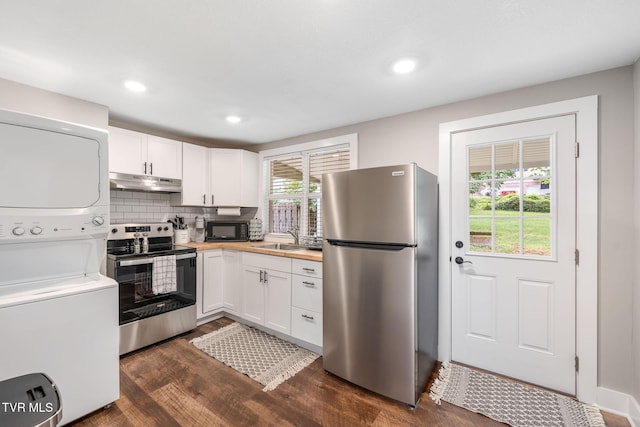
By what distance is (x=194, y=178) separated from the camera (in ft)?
11.2

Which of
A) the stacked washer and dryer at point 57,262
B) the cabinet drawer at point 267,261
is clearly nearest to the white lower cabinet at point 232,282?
the cabinet drawer at point 267,261

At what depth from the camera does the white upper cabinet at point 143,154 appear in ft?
9.02

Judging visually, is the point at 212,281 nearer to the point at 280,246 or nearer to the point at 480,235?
the point at 280,246

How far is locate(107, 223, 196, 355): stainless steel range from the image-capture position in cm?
250

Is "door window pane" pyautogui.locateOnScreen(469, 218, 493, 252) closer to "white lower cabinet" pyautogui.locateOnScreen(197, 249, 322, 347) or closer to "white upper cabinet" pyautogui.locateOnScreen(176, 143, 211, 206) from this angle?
"white lower cabinet" pyautogui.locateOnScreen(197, 249, 322, 347)

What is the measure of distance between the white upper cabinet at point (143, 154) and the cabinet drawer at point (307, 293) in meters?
1.91

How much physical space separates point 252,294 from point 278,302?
394mm

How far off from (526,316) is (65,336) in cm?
306

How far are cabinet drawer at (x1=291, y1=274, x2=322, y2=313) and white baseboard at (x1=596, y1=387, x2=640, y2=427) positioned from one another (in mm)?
1978

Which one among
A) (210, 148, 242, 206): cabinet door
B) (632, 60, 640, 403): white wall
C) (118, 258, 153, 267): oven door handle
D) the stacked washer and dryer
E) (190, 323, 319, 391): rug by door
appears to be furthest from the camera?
(210, 148, 242, 206): cabinet door

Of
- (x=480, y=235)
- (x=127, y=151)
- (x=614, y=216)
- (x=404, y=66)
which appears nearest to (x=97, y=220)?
(x=127, y=151)

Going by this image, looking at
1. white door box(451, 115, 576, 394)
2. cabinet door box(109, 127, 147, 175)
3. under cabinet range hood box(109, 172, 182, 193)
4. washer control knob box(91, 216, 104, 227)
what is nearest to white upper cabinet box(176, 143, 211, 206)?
under cabinet range hood box(109, 172, 182, 193)

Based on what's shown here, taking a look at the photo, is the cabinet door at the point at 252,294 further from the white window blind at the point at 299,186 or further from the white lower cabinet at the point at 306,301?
A: the white window blind at the point at 299,186

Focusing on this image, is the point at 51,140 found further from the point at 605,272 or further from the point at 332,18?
the point at 605,272
